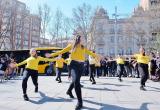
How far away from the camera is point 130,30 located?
6856 centimetres

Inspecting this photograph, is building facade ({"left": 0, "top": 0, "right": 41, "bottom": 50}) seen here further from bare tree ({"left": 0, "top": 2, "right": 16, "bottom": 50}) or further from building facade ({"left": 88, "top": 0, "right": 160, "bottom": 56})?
building facade ({"left": 88, "top": 0, "right": 160, "bottom": 56})

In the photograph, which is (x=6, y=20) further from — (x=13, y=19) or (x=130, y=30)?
(x=130, y=30)

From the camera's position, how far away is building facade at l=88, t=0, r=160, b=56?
5528 cm

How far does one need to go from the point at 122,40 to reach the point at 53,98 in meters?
74.3

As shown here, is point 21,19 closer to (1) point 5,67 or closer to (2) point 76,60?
(1) point 5,67

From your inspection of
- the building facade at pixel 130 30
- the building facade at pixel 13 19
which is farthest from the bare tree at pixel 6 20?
the building facade at pixel 130 30

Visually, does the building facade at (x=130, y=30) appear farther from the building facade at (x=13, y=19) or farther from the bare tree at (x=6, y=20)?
the bare tree at (x=6, y=20)

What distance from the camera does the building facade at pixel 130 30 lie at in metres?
55.3

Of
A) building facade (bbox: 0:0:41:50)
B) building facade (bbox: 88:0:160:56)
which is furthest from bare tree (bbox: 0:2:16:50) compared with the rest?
building facade (bbox: 88:0:160:56)

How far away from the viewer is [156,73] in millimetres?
20234

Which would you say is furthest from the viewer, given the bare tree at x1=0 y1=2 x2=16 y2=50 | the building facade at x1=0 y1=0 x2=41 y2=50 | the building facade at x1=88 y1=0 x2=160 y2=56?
the building facade at x1=88 y1=0 x2=160 y2=56

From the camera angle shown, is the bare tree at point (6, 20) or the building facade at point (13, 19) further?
the building facade at point (13, 19)

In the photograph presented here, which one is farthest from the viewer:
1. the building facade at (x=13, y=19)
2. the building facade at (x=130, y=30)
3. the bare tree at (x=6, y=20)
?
the building facade at (x=130, y=30)

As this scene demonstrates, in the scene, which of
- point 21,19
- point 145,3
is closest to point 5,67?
point 21,19
